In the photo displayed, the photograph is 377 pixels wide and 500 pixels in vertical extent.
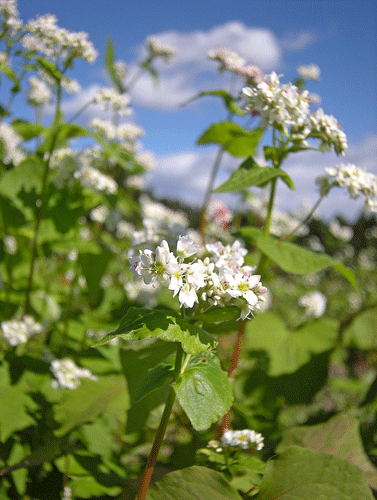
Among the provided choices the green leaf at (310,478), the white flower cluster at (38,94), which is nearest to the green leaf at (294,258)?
the green leaf at (310,478)

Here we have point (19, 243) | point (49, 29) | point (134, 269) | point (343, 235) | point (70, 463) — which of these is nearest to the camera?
point (134, 269)

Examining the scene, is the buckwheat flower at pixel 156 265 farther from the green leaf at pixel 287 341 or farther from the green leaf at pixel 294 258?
the green leaf at pixel 287 341

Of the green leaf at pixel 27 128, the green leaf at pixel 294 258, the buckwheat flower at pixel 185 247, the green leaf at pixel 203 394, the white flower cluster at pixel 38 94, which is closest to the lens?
the green leaf at pixel 203 394

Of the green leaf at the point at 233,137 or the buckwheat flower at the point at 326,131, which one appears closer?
the buckwheat flower at the point at 326,131

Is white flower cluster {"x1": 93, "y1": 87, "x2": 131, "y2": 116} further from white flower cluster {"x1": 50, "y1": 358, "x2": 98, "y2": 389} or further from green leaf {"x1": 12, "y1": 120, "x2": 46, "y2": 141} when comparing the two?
white flower cluster {"x1": 50, "y1": 358, "x2": 98, "y2": 389}

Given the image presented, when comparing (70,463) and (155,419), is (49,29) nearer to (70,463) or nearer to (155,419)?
(155,419)

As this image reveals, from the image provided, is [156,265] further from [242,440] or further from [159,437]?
[242,440]

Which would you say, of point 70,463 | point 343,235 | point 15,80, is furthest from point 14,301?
point 343,235
